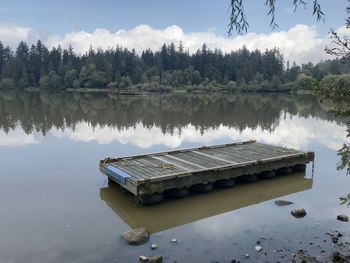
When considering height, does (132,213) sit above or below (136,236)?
below

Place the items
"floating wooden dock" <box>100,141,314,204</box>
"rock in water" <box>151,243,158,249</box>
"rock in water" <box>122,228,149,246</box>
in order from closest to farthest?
"rock in water" <box>151,243,158,249</box>, "rock in water" <box>122,228,149,246</box>, "floating wooden dock" <box>100,141,314,204</box>

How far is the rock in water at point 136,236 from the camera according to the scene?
1021 cm

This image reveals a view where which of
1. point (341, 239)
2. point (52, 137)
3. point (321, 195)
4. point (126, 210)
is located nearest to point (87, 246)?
point (126, 210)

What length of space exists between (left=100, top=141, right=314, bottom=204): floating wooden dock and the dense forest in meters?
82.5

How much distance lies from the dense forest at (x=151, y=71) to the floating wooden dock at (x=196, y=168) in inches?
3248

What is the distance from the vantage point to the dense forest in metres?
104

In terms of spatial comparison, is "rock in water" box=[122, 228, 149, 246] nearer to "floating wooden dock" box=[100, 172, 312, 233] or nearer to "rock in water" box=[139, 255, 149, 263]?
"floating wooden dock" box=[100, 172, 312, 233]

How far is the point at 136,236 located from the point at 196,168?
17.3 feet

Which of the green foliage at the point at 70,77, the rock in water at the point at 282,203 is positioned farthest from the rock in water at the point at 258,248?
the green foliage at the point at 70,77

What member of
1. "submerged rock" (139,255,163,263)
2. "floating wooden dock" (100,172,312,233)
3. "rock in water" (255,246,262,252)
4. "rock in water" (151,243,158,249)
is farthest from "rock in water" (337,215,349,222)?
"submerged rock" (139,255,163,263)

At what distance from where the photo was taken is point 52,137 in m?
26.9

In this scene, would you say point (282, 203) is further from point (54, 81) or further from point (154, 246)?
point (54, 81)

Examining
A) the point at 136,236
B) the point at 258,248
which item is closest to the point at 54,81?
the point at 136,236

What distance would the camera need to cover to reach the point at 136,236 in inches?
408
